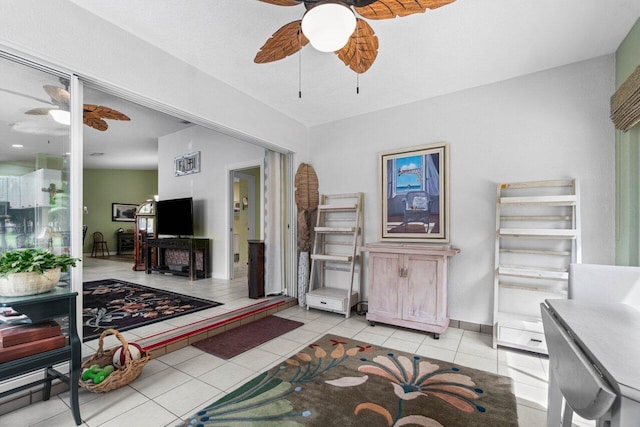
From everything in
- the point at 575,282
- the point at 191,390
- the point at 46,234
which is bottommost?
the point at 191,390

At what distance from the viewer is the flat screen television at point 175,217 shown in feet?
19.1

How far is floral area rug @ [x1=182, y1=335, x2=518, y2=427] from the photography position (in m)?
1.76

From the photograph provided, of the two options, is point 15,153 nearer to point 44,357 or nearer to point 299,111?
point 44,357

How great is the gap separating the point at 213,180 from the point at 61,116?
12.3 feet

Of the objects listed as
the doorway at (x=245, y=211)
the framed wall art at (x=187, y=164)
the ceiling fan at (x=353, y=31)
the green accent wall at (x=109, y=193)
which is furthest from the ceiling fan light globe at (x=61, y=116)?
the green accent wall at (x=109, y=193)

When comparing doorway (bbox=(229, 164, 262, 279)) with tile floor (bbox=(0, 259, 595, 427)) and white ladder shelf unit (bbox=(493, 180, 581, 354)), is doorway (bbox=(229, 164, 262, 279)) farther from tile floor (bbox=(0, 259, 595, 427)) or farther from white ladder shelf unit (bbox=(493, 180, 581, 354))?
white ladder shelf unit (bbox=(493, 180, 581, 354))

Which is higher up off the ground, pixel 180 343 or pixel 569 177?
pixel 569 177

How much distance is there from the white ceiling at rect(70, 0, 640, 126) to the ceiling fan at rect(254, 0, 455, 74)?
0.12 meters

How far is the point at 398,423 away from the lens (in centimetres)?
173

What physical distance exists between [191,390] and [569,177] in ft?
12.1

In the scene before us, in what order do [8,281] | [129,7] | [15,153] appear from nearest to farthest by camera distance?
[8,281]
[15,153]
[129,7]

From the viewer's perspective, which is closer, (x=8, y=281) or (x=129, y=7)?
(x=8, y=281)

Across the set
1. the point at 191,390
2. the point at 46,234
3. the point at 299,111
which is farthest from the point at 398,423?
the point at 299,111

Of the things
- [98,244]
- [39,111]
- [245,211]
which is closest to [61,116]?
[39,111]
